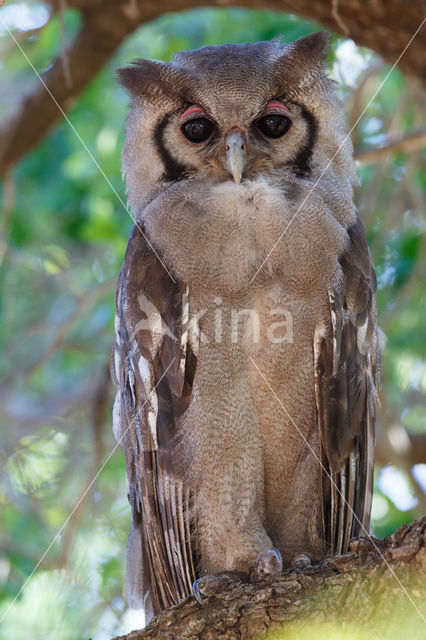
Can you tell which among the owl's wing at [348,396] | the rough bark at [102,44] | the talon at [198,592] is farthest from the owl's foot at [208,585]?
the rough bark at [102,44]

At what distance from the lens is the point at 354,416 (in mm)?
3324

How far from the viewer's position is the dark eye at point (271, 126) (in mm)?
3320

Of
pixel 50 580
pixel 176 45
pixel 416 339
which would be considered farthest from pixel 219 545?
pixel 176 45

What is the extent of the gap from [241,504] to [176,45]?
11.1 feet

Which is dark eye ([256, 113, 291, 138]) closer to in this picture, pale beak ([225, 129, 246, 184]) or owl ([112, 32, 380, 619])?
owl ([112, 32, 380, 619])

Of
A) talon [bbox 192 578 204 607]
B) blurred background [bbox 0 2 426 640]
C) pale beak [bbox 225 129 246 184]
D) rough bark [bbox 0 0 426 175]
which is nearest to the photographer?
talon [bbox 192 578 204 607]

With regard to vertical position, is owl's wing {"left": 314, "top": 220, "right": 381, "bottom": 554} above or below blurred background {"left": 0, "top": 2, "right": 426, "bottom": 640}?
below

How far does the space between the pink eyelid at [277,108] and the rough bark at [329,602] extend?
1808mm

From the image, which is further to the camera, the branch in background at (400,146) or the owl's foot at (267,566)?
the branch in background at (400,146)

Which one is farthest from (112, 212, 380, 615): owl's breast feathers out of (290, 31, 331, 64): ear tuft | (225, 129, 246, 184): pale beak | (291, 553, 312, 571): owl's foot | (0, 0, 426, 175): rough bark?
(0, 0, 426, 175): rough bark

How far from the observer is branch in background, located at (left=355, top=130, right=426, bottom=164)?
4.73m

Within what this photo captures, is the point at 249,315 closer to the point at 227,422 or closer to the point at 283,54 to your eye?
the point at 227,422

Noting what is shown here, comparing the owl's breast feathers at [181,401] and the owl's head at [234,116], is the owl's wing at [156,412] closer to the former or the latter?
the owl's breast feathers at [181,401]

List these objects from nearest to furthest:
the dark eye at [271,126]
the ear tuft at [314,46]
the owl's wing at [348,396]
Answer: the owl's wing at [348,396], the dark eye at [271,126], the ear tuft at [314,46]
